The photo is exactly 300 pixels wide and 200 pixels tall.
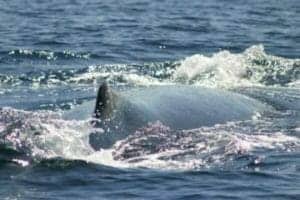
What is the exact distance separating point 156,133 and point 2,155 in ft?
7.32

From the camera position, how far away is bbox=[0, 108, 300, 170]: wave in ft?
42.0

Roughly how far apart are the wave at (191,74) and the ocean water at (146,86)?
0.12ft

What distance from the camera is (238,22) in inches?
1373

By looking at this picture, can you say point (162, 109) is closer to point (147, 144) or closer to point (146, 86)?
point (147, 144)

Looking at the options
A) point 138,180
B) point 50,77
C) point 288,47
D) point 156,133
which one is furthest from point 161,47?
point 138,180

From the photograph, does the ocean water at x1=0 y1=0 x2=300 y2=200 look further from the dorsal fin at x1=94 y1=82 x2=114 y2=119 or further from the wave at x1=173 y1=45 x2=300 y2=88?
the dorsal fin at x1=94 y1=82 x2=114 y2=119

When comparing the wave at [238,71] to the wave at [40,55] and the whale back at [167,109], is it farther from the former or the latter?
the whale back at [167,109]

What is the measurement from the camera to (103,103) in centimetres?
1323

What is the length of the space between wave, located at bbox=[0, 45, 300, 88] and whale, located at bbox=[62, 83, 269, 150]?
4.15 m

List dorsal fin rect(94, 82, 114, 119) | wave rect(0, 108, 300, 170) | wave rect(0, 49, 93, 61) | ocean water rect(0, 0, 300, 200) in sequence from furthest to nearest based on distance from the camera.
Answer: wave rect(0, 49, 93, 61) → dorsal fin rect(94, 82, 114, 119) → wave rect(0, 108, 300, 170) → ocean water rect(0, 0, 300, 200)

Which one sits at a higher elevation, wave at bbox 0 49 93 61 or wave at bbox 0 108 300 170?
wave at bbox 0 49 93 61

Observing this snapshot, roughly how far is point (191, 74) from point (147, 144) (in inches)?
388

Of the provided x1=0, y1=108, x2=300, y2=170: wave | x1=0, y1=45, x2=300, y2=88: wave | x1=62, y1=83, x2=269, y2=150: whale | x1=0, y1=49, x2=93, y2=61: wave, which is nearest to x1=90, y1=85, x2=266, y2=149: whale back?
x1=62, y1=83, x2=269, y2=150: whale

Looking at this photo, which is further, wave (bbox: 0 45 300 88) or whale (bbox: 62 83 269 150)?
wave (bbox: 0 45 300 88)
